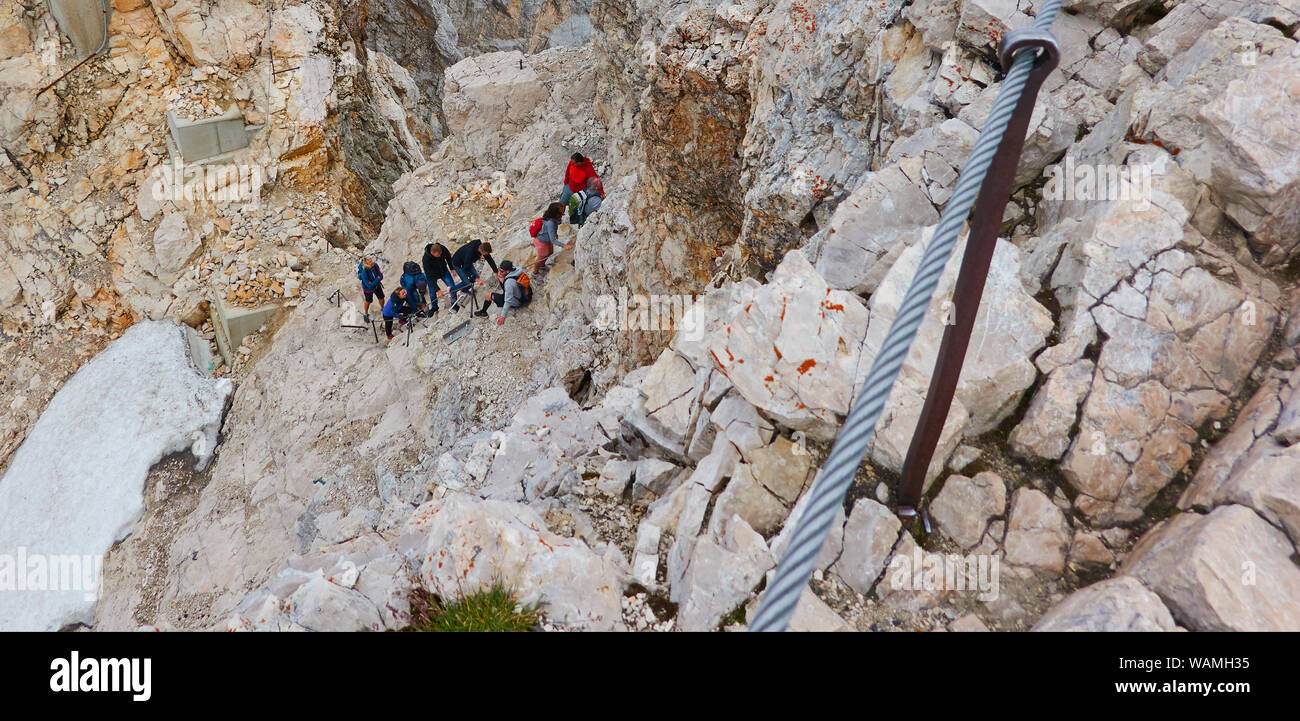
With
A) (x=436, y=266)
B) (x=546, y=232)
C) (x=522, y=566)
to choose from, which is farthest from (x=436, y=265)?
(x=522, y=566)

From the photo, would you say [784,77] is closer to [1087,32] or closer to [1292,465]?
[1087,32]

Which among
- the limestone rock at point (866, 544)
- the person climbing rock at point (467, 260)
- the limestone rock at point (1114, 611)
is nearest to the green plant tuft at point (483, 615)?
the limestone rock at point (866, 544)

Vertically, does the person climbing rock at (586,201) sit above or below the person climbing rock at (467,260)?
above

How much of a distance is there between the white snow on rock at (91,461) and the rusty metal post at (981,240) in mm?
15036

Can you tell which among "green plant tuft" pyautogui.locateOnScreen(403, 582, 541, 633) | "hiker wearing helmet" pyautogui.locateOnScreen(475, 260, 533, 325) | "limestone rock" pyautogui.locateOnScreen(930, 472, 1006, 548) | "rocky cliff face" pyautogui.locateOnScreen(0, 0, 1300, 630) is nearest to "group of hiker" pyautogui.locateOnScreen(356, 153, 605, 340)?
"hiker wearing helmet" pyautogui.locateOnScreen(475, 260, 533, 325)

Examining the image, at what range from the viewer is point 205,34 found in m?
17.1

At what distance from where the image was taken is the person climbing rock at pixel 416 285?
517 inches

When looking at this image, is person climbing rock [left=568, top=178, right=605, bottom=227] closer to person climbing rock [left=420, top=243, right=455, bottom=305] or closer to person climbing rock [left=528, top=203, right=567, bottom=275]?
person climbing rock [left=528, top=203, right=567, bottom=275]

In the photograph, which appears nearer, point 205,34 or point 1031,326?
point 1031,326

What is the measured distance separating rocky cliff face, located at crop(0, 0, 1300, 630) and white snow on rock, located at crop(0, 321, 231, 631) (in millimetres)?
736

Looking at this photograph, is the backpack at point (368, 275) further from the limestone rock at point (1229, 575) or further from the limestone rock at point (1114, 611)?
the limestone rock at point (1229, 575)

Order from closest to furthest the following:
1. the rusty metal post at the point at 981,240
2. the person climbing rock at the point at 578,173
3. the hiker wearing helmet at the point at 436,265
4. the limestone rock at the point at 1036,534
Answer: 1. the rusty metal post at the point at 981,240
2. the limestone rock at the point at 1036,534
3. the hiker wearing helmet at the point at 436,265
4. the person climbing rock at the point at 578,173

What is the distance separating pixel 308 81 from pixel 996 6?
18.0m
